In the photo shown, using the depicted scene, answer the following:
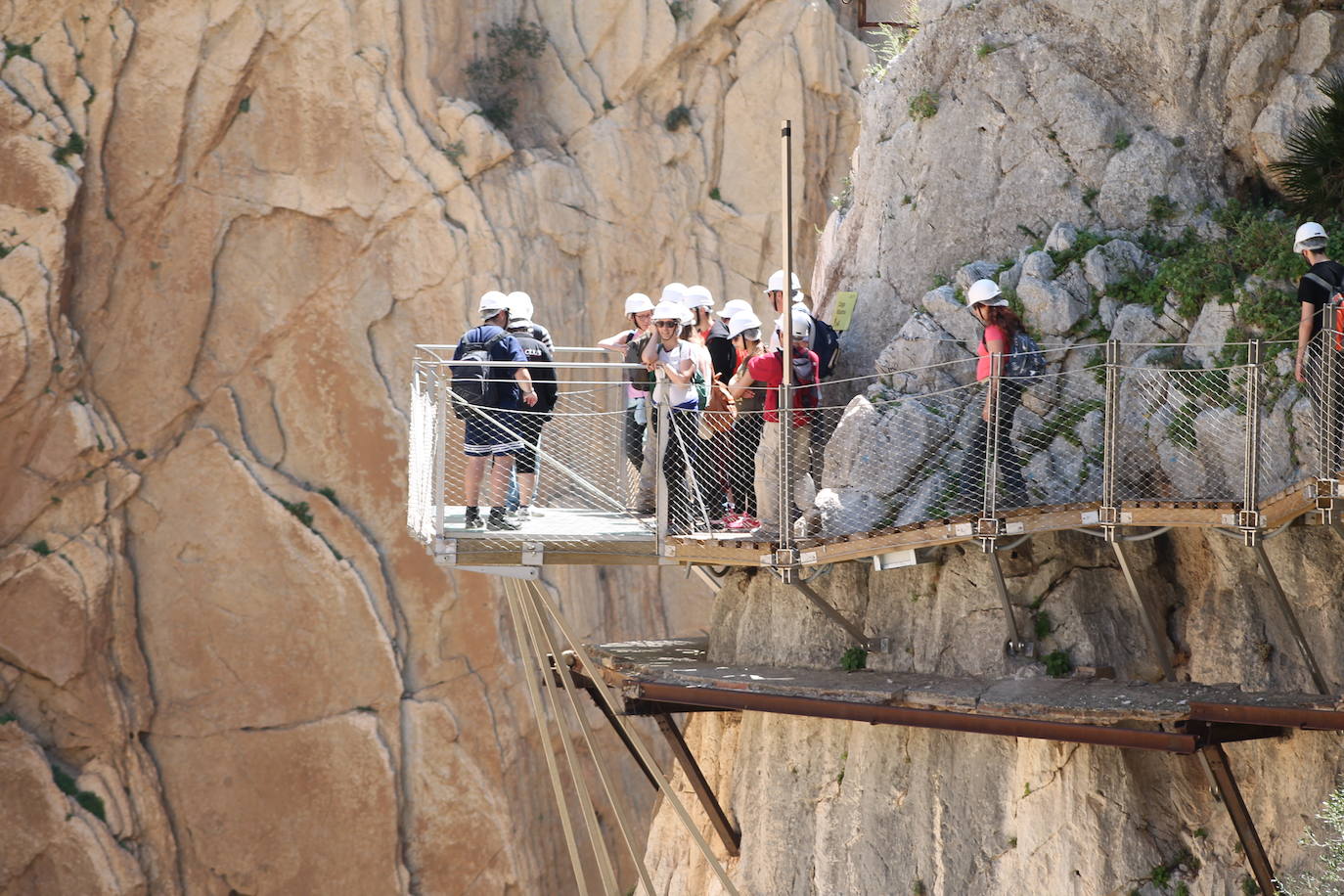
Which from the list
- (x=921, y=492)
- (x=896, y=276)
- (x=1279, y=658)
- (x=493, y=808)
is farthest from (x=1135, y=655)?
(x=493, y=808)

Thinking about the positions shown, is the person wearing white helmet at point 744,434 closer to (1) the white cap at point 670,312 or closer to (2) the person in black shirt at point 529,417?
(1) the white cap at point 670,312

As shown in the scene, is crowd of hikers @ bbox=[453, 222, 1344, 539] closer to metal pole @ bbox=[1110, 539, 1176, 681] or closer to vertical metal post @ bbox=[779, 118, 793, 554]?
vertical metal post @ bbox=[779, 118, 793, 554]

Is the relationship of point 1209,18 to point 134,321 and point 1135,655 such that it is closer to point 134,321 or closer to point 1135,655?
point 1135,655

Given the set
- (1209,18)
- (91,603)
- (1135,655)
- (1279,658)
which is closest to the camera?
(1279,658)

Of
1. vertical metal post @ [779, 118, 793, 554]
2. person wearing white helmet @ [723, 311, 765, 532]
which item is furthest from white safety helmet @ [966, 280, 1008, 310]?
person wearing white helmet @ [723, 311, 765, 532]

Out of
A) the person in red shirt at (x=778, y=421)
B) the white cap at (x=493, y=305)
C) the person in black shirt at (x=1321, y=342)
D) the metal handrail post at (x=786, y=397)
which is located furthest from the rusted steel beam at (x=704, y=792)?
the person in black shirt at (x=1321, y=342)

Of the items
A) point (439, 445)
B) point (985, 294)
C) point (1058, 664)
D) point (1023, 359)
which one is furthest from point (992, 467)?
point (439, 445)

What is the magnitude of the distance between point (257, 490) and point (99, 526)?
2476 mm

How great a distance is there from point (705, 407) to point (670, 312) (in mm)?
935

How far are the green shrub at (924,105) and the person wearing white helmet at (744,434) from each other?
2.87 m

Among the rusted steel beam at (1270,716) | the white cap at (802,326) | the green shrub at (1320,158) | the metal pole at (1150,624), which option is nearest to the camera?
the rusted steel beam at (1270,716)

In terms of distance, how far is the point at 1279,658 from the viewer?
36.3 ft

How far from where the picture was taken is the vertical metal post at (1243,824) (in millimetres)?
10578

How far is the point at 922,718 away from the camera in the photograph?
37.1 feet
